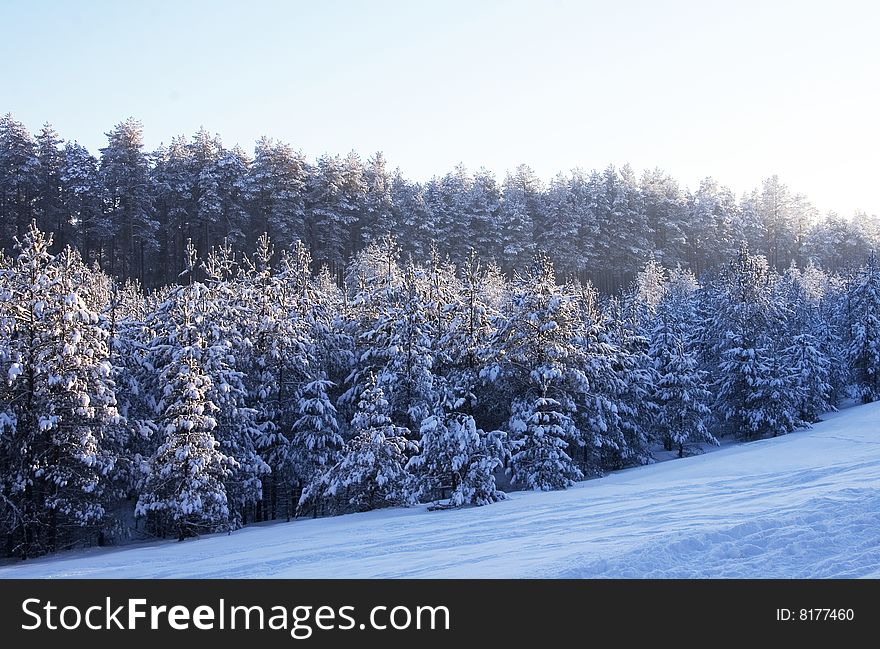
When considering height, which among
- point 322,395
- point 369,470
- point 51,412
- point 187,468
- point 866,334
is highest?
point 51,412

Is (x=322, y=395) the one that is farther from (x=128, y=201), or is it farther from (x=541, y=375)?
(x=128, y=201)

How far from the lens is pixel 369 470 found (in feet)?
67.4

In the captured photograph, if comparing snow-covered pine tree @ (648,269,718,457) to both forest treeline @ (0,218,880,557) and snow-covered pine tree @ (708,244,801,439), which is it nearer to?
forest treeline @ (0,218,880,557)

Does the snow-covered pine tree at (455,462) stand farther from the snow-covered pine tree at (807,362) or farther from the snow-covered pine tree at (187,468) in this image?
the snow-covered pine tree at (807,362)

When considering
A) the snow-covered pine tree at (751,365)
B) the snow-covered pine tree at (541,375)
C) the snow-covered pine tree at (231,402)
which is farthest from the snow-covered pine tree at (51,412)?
the snow-covered pine tree at (751,365)

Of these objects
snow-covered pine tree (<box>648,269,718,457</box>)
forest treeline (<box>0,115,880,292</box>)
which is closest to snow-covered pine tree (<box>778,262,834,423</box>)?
snow-covered pine tree (<box>648,269,718,457</box>)

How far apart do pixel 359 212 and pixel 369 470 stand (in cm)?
5664

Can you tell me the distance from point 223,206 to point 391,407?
164 ft

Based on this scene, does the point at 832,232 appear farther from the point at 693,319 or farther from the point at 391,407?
the point at 391,407

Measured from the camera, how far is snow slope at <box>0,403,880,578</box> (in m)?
6.79

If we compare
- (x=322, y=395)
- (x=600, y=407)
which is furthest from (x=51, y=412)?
(x=600, y=407)
